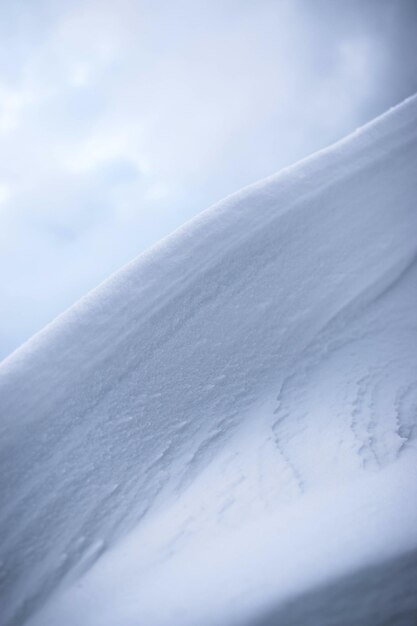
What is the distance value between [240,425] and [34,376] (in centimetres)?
51

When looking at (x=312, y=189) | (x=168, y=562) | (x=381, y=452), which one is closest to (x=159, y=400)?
(x=168, y=562)

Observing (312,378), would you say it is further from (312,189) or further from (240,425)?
(312,189)

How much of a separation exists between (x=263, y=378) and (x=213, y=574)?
0.48m

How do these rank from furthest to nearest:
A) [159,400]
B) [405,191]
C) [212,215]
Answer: [405,191] < [212,215] < [159,400]

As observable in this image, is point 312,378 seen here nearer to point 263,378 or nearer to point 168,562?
point 263,378

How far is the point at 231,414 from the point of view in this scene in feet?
3.08

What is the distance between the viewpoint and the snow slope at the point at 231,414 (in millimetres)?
643

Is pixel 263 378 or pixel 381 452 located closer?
pixel 381 452

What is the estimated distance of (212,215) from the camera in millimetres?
1069

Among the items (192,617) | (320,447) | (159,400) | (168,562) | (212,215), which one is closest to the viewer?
(192,617)

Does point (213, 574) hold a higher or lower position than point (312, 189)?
lower

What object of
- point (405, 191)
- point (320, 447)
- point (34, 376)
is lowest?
point (320, 447)

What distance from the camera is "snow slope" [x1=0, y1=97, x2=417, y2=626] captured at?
2.11 feet

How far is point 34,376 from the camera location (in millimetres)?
846
